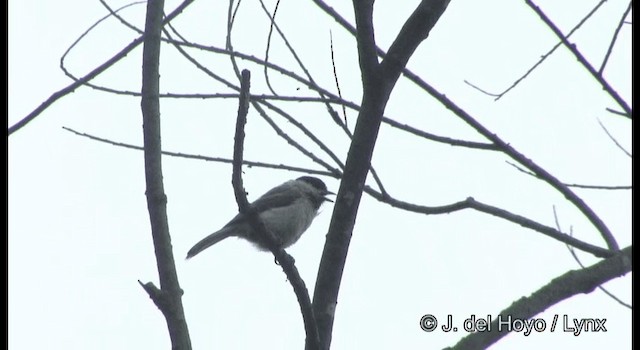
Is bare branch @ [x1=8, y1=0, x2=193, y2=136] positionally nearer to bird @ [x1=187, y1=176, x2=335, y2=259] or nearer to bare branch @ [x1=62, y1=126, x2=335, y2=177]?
bare branch @ [x1=62, y1=126, x2=335, y2=177]

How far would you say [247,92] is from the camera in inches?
88.7

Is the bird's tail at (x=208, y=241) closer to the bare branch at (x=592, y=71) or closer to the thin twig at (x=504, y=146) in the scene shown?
the thin twig at (x=504, y=146)

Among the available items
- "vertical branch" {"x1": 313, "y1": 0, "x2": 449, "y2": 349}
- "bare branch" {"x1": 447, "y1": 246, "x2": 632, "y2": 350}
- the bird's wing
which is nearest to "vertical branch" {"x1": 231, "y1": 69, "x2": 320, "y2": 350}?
"vertical branch" {"x1": 313, "y1": 0, "x2": 449, "y2": 349}

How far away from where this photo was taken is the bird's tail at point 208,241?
7074 millimetres

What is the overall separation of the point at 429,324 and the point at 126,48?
2.16 metres

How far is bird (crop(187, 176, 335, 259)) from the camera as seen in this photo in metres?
7.11

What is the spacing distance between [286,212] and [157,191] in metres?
5.34

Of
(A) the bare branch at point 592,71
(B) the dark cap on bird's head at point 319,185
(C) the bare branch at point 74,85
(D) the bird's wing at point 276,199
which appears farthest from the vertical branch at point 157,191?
(B) the dark cap on bird's head at point 319,185

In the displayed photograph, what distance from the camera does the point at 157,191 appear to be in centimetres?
227

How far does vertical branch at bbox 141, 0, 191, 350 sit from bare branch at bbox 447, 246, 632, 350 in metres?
0.71

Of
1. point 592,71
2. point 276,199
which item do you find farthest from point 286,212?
point 592,71

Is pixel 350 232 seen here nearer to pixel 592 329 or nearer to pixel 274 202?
pixel 592 329

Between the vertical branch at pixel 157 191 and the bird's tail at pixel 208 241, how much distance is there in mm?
4677
